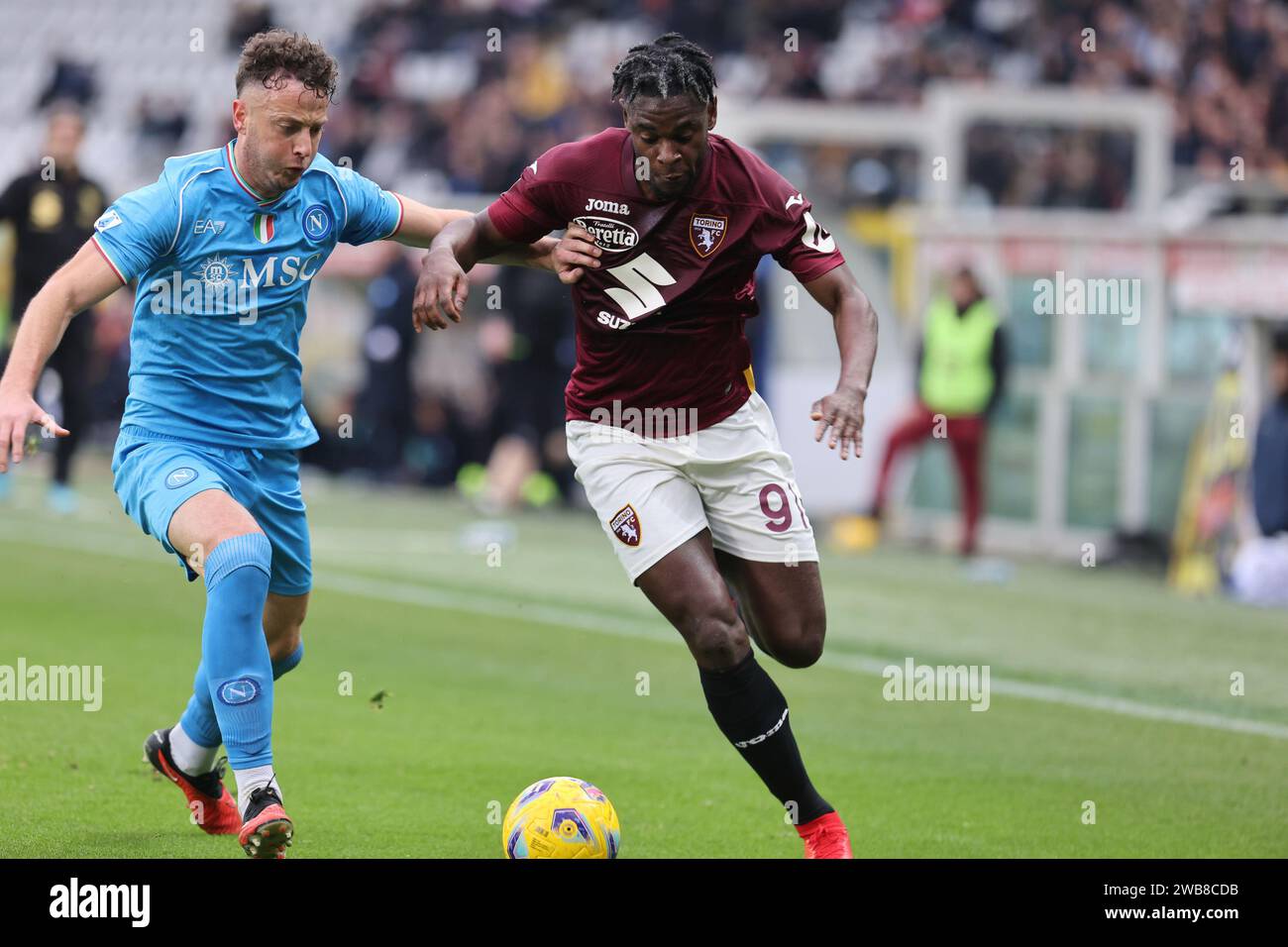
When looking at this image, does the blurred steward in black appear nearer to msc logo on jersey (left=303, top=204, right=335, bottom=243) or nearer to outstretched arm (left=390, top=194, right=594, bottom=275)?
outstretched arm (left=390, top=194, right=594, bottom=275)

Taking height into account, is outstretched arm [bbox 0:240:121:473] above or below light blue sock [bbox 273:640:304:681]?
above

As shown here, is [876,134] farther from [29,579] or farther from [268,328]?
[268,328]

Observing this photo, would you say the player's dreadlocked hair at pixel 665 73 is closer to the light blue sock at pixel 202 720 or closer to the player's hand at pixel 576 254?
the player's hand at pixel 576 254

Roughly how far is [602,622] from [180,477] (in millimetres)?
5926

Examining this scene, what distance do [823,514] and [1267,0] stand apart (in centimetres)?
1028

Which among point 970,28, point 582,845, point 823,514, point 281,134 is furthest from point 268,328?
point 970,28

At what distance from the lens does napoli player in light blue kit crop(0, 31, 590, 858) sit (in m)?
5.47

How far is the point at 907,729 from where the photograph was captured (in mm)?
8508

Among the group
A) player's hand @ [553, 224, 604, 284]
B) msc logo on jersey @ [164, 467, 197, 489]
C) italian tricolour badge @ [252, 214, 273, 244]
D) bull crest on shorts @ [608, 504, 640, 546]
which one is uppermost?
italian tricolour badge @ [252, 214, 273, 244]

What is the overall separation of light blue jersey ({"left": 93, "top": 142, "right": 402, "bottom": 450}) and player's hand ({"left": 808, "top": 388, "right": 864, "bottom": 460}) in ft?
5.09

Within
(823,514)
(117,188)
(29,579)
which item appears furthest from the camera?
(117,188)

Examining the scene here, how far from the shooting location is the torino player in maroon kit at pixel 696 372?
5766 millimetres

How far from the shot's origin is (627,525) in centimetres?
592

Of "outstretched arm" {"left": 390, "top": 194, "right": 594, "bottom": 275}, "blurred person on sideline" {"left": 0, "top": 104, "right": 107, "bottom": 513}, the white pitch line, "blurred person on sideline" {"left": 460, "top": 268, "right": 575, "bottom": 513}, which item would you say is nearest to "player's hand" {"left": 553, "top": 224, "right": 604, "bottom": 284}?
"outstretched arm" {"left": 390, "top": 194, "right": 594, "bottom": 275}
